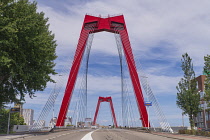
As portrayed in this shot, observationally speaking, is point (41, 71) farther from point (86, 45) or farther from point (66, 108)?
point (86, 45)

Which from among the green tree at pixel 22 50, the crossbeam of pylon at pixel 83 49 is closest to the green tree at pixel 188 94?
the crossbeam of pylon at pixel 83 49

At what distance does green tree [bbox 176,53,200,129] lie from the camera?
3653 centimetres

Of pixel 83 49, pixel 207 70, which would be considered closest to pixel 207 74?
pixel 207 70

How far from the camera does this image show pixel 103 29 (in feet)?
160

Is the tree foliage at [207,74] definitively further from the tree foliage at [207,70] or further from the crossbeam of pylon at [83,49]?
the crossbeam of pylon at [83,49]

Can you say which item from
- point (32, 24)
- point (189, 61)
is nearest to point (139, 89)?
point (189, 61)

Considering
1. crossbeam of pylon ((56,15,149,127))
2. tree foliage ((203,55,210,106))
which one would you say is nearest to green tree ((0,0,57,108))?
crossbeam of pylon ((56,15,149,127))

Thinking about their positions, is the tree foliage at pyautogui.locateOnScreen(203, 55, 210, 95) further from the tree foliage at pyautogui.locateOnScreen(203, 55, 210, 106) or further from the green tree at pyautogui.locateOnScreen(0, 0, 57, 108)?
the green tree at pyautogui.locateOnScreen(0, 0, 57, 108)

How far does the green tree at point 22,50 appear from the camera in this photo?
19.6m

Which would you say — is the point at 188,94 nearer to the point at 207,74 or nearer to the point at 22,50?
the point at 207,74

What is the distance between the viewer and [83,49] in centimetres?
4650

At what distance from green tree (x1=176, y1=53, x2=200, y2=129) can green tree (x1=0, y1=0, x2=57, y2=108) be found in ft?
73.4

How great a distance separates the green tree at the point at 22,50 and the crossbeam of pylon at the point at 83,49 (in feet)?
51.9

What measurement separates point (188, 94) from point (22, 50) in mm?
26845
